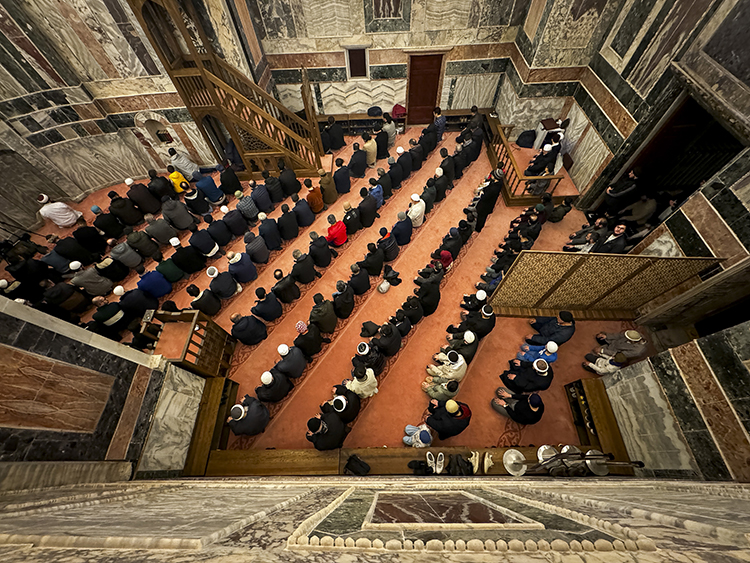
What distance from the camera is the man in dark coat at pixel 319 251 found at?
6695mm

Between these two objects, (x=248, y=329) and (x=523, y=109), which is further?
(x=523, y=109)

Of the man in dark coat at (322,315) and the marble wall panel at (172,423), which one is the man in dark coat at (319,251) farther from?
the marble wall panel at (172,423)

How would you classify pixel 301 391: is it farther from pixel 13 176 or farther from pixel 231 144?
pixel 13 176

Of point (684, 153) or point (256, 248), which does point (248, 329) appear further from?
point (684, 153)

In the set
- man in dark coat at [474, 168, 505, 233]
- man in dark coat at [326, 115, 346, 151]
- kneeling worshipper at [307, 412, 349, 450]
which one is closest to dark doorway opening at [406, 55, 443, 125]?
man in dark coat at [326, 115, 346, 151]

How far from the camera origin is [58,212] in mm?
7719

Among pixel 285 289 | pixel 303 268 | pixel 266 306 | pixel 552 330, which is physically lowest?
pixel 552 330

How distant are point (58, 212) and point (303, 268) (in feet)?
21.9

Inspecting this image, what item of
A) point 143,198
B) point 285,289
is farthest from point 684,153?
point 143,198

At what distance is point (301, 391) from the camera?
18.7 feet

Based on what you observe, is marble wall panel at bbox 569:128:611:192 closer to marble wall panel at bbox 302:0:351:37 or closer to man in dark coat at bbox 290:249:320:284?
marble wall panel at bbox 302:0:351:37

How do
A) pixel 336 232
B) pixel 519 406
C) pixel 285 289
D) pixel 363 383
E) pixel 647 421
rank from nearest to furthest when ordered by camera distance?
1. pixel 647 421
2. pixel 519 406
3. pixel 363 383
4. pixel 285 289
5. pixel 336 232

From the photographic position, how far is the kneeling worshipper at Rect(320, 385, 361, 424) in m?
4.64

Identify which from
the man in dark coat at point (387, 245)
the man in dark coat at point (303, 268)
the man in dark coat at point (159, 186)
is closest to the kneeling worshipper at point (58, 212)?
the man in dark coat at point (159, 186)
